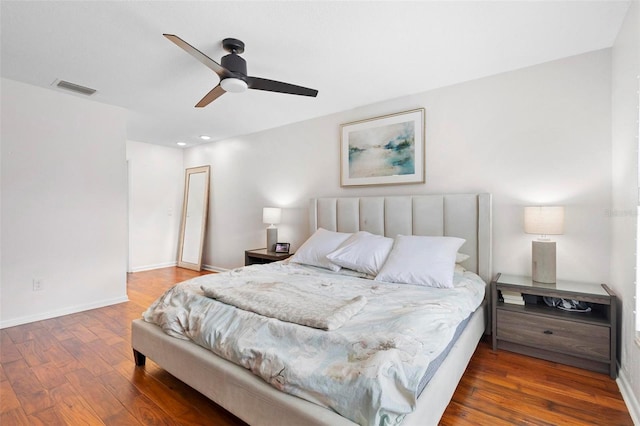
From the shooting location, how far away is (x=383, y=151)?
11.1ft

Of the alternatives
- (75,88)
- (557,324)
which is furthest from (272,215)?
(557,324)

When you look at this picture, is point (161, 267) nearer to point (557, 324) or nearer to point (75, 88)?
point (75, 88)

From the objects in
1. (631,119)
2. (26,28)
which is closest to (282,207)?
(26,28)

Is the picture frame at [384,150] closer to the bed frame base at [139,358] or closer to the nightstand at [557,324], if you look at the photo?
the nightstand at [557,324]

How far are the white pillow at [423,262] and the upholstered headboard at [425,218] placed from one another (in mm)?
257

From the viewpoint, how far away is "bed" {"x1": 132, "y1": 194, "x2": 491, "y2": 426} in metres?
1.24

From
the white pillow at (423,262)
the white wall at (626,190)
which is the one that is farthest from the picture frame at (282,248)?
the white wall at (626,190)

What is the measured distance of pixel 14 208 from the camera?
299cm

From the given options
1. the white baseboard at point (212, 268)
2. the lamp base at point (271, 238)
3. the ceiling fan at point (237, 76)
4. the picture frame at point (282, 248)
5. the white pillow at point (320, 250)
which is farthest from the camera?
the white baseboard at point (212, 268)

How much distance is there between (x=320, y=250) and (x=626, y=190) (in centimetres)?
233

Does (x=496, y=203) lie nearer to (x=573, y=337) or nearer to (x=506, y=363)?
(x=573, y=337)

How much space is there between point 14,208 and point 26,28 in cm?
187

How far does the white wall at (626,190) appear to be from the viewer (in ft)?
5.64

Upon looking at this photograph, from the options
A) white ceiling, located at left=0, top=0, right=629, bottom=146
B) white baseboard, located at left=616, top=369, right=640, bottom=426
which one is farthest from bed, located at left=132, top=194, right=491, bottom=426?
white ceiling, located at left=0, top=0, right=629, bottom=146
